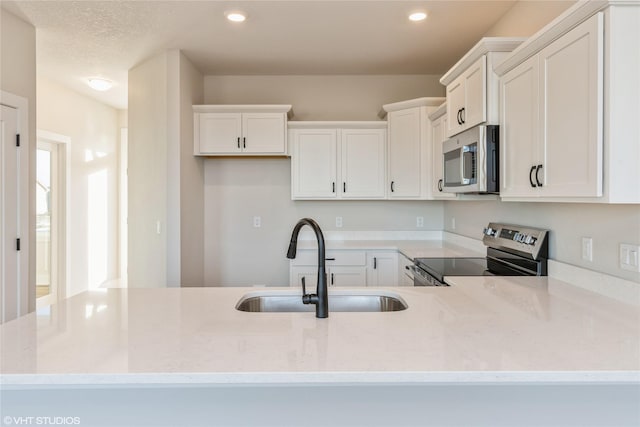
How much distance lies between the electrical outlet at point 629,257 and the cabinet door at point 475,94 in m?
0.93

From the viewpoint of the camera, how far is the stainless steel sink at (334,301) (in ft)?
5.79

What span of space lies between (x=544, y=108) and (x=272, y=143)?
8.37 ft

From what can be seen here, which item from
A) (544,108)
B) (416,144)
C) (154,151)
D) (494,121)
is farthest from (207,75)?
(544,108)

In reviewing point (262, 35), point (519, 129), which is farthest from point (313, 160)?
point (519, 129)

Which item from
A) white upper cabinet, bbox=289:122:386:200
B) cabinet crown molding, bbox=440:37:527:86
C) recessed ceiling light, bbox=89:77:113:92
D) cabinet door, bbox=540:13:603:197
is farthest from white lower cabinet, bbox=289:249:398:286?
recessed ceiling light, bbox=89:77:113:92

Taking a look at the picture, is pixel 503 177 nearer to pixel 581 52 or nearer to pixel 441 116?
pixel 581 52

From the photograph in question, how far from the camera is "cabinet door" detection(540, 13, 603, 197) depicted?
1374 millimetres

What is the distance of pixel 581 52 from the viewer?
1.44m

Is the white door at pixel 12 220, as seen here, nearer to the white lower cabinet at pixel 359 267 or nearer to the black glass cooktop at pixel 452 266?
the white lower cabinet at pixel 359 267

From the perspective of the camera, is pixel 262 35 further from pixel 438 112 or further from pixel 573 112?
pixel 573 112

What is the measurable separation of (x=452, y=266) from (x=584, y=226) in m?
0.82

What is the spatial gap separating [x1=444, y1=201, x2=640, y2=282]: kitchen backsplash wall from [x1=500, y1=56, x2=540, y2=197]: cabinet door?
302 millimetres

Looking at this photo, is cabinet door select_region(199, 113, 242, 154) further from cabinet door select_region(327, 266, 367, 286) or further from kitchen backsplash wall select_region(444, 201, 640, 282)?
kitchen backsplash wall select_region(444, 201, 640, 282)

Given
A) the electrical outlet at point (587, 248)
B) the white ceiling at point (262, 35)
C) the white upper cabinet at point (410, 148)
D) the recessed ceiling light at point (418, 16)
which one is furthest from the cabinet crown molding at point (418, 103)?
the electrical outlet at point (587, 248)
